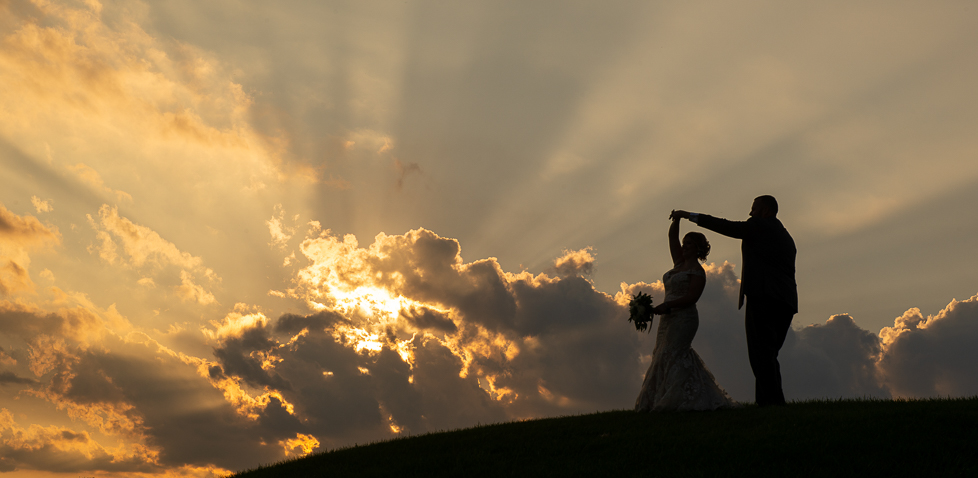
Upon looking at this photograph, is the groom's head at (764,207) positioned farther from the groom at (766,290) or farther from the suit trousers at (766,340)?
the suit trousers at (766,340)

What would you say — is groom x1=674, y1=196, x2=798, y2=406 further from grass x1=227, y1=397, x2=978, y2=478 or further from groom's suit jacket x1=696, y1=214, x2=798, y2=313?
grass x1=227, y1=397, x2=978, y2=478

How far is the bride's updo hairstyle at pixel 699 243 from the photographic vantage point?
13.8m

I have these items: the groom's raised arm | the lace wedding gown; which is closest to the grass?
the lace wedding gown

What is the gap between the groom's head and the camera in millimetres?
14188

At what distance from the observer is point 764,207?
14289 millimetres

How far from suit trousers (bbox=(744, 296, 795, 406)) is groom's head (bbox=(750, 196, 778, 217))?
2.08 meters

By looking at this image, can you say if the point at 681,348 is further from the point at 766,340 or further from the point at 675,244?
the point at 675,244

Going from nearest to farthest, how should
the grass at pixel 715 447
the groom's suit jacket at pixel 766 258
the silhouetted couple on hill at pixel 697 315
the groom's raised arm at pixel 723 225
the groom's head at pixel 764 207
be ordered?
the grass at pixel 715 447 < the groom's raised arm at pixel 723 225 < the silhouetted couple on hill at pixel 697 315 < the groom's suit jacket at pixel 766 258 < the groom's head at pixel 764 207

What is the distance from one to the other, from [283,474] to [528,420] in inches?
244

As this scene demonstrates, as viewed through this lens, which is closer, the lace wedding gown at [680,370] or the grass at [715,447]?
the grass at [715,447]

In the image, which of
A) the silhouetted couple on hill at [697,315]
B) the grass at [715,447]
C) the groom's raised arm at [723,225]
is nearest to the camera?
the grass at [715,447]

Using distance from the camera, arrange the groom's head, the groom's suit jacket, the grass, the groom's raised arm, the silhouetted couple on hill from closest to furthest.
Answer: the grass < the groom's raised arm < the silhouetted couple on hill < the groom's suit jacket < the groom's head

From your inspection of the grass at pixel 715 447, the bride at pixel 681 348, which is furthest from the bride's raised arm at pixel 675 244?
the grass at pixel 715 447

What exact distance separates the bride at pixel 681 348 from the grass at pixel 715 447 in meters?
0.49
